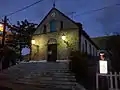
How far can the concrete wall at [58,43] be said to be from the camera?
22.2 meters

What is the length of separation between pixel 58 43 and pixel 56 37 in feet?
3.19

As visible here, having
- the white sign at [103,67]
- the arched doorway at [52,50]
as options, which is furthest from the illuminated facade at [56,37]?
the white sign at [103,67]

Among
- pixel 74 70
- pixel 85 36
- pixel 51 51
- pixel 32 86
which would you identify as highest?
pixel 85 36

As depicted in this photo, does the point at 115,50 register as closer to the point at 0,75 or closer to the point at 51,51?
the point at 51,51

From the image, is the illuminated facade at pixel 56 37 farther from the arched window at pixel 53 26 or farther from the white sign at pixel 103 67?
the white sign at pixel 103 67

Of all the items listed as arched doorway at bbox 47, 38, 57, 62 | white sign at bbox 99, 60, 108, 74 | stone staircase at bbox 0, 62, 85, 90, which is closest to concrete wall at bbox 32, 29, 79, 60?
arched doorway at bbox 47, 38, 57, 62

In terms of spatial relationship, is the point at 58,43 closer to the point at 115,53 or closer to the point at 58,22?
the point at 58,22

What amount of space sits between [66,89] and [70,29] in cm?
1152

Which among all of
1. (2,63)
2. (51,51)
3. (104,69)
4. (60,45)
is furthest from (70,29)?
(104,69)

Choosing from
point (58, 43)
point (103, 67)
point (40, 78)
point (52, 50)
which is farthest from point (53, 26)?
point (103, 67)

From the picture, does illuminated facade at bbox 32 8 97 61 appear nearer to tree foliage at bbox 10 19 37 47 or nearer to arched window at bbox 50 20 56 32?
arched window at bbox 50 20 56 32

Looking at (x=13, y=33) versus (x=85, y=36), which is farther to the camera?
(x=13, y=33)

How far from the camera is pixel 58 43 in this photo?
76.5ft

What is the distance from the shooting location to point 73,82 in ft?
43.7
